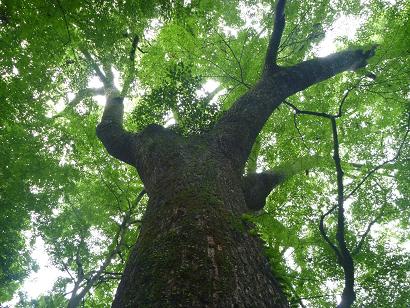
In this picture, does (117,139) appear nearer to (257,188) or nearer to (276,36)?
(257,188)

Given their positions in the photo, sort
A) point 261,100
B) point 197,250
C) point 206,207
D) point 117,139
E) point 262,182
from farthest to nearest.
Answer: point 117,139
point 262,182
point 261,100
point 206,207
point 197,250

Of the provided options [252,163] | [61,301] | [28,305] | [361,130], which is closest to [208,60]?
[252,163]

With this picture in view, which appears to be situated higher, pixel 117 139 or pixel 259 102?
pixel 259 102

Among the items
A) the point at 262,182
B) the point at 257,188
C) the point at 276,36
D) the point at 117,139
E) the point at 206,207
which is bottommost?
the point at 206,207

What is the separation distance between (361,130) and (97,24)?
8203 mm

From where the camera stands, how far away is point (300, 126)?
9.86 m

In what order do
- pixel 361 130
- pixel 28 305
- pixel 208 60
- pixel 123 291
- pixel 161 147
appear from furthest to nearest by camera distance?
pixel 28 305 < pixel 361 130 < pixel 208 60 < pixel 161 147 < pixel 123 291

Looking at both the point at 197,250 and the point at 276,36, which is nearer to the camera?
the point at 197,250

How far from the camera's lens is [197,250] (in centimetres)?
245

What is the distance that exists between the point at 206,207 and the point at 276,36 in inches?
138

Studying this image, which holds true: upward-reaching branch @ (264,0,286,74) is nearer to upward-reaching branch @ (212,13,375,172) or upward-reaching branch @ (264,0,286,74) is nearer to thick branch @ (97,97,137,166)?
upward-reaching branch @ (212,13,375,172)

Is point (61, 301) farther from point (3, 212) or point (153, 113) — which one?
point (153, 113)

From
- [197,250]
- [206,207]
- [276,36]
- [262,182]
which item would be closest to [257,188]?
[262,182]

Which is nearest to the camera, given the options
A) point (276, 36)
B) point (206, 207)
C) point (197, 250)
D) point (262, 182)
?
point (197, 250)
